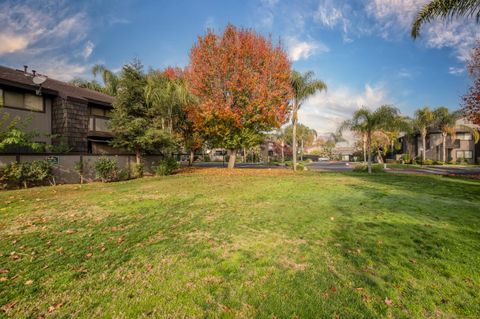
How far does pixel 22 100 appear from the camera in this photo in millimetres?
13945

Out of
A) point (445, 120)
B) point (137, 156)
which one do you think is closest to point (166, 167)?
point (137, 156)

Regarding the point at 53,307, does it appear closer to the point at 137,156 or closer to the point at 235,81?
the point at 137,156

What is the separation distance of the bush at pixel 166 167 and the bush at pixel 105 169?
126 inches

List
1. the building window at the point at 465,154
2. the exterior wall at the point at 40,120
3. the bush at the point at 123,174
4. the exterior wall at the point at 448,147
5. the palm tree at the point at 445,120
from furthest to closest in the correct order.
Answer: the exterior wall at the point at 448,147 < the building window at the point at 465,154 < the palm tree at the point at 445,120 < the bush at the point at 123,174 < the exterior wall at the point at 40,120

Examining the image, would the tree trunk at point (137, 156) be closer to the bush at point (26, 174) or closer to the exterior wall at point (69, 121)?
the exterior wall at point (69, 121)

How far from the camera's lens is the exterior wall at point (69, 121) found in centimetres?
1542

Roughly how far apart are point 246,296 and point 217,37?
822 inches

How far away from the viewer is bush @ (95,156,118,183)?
43.7 ft

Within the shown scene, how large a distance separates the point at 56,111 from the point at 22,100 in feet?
6.11

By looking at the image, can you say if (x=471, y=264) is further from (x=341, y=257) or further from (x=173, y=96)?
(x=173, y=96)

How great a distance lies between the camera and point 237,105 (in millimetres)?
19406

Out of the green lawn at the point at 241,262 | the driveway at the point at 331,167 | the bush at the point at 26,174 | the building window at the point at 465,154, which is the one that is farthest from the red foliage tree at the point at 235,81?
the building window at the point at 465,154

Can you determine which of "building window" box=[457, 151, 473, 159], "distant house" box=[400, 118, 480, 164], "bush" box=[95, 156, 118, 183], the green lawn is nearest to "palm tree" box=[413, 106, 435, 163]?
"distant house" box=[400, 118, 480, 164]

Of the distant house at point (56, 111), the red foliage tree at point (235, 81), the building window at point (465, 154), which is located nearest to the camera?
the distant house at point (56, 111)
